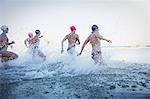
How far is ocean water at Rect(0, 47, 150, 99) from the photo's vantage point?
2002 mm

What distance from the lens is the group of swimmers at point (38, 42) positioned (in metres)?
2.05

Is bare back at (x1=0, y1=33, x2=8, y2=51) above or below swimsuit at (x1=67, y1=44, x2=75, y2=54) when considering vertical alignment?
above

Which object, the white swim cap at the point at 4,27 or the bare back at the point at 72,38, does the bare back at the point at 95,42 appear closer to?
the bare back at the point at 72,38

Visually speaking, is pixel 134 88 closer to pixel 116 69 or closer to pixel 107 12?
pixel 116 69

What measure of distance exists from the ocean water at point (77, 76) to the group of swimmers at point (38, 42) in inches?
1.5

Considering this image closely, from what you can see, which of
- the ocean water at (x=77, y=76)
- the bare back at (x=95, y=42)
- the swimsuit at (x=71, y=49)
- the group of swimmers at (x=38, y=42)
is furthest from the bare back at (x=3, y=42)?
the bare back at (x=95, y=42)

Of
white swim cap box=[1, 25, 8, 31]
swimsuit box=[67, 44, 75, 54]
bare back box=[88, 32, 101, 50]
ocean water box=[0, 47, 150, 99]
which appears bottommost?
ocean water box=[0, 47, 150, 99]

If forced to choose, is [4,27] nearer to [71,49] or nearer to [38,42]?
[38,42]

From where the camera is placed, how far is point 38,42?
2078mm

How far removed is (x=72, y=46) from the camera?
2.07m

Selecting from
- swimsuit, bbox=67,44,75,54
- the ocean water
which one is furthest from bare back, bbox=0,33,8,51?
swimsuit, bbox=67,44,75,54

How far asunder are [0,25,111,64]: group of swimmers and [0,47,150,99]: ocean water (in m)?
0.04

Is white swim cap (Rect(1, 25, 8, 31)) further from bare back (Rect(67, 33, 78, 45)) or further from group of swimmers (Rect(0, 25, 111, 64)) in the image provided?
bare back (Rect(67, 33, 78, 45))

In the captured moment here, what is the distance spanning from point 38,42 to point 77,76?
37cm
